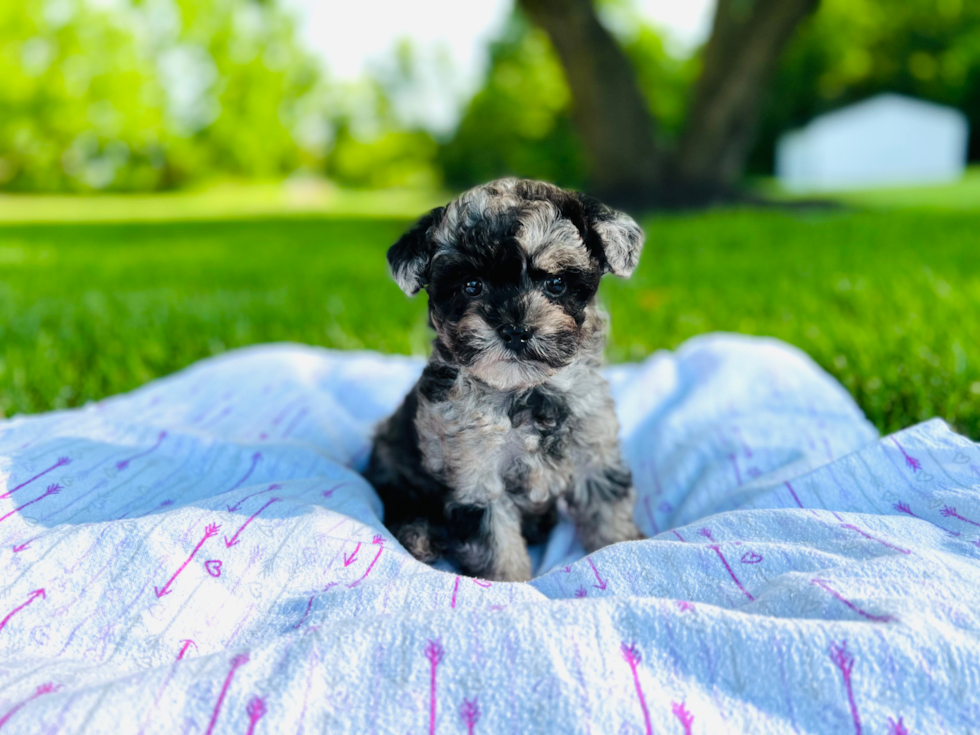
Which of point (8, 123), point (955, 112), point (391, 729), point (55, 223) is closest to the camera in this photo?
point (391, 729)

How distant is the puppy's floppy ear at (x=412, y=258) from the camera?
3.12 m

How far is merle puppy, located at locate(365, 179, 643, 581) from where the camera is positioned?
2857mm

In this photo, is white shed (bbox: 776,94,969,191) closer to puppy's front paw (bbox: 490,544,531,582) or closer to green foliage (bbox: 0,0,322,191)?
green foliage (bbox: 0,0,322,191)

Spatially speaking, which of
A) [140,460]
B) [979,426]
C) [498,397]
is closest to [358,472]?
[140,460]

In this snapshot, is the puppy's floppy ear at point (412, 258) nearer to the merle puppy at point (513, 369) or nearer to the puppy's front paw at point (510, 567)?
the merle puppy at point (513, 369)

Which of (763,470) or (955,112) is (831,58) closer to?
(955,112)

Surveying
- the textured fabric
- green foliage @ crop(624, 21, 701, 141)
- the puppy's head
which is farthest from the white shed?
the puppy's head

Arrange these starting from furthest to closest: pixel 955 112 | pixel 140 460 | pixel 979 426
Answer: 1. pixel 955 112
2. pixel 979 426
3. pixel 140 460

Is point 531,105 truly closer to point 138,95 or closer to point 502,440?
point 138,95

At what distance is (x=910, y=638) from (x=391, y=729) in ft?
4.54

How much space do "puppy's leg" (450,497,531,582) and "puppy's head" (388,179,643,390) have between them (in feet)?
1.79

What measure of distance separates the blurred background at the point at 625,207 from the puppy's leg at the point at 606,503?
6.62 ft

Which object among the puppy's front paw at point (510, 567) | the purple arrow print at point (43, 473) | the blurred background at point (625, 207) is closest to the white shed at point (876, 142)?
the blurred background at point (625, 207)

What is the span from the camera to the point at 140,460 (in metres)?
3.56
